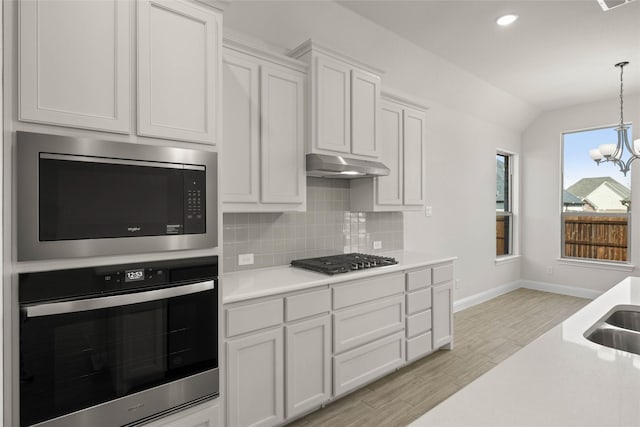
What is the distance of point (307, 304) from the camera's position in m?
2.19

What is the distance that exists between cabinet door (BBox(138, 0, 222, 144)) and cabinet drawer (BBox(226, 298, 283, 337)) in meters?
0.93

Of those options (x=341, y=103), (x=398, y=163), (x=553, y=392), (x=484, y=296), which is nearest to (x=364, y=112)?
(x=341, y=103)

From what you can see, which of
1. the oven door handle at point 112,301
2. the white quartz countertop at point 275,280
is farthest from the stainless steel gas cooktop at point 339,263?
the oven door handle at point 112,301

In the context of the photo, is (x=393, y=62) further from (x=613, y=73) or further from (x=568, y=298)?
(x=568, y=298)

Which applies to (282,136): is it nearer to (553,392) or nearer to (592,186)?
(553,392)

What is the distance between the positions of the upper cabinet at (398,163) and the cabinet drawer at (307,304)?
44.4 inches

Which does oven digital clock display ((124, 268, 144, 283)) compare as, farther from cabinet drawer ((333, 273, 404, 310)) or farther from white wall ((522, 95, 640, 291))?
white wall ((522, 95, 640, 291))

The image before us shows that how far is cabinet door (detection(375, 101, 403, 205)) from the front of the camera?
3139 millimetres

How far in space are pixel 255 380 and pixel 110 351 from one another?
835 millimetres

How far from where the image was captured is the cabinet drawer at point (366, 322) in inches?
93.6

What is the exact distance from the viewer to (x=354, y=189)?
127 inches

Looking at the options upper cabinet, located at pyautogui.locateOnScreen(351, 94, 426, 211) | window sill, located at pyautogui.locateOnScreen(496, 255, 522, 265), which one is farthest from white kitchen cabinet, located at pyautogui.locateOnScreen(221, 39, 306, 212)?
window sill, located at pyautogui.locateOnScreen(496, 255, 522, 265)

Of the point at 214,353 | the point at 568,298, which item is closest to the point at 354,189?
the point at 214,353

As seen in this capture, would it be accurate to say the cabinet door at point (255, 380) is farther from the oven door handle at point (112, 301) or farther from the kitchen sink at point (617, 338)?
the kitchen sink at point (617, 338)
